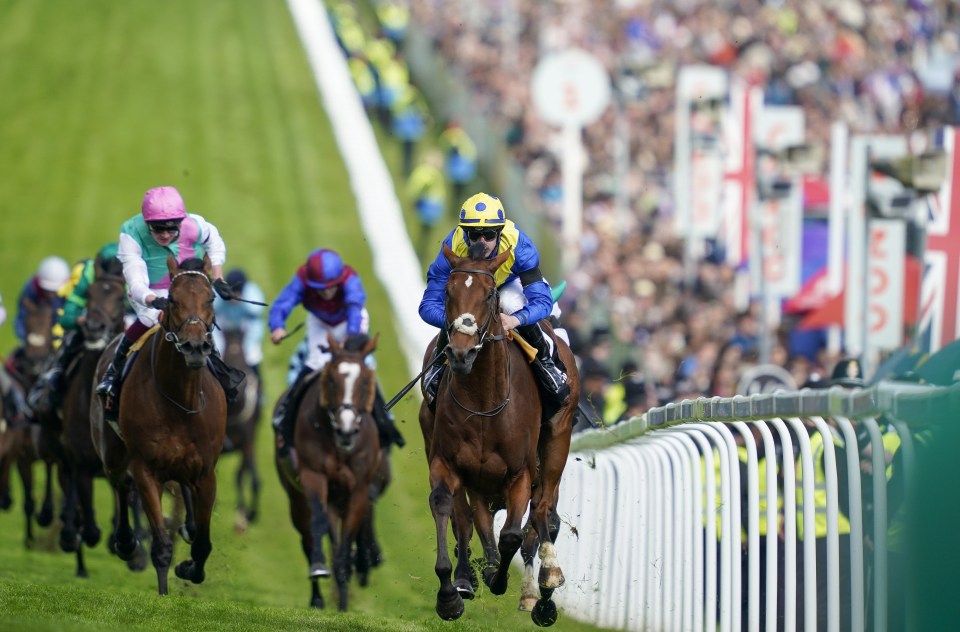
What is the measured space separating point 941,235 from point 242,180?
2153 cm

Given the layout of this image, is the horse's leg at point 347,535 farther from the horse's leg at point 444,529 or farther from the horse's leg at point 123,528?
the horse's leg at point 444,529

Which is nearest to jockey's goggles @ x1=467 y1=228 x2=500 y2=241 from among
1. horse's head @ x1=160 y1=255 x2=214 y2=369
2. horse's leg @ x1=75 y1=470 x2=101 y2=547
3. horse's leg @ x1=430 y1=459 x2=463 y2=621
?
horse's leg @ x1=430 y1=459 x2=463 y2=621

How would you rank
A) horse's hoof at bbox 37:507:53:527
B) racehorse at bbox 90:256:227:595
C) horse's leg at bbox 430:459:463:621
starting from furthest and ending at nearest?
horse's hoof at bbox 37:507:53:527
racehorse at bbox 90:256:227:595
horse's leg at bbox 430:459:463:621

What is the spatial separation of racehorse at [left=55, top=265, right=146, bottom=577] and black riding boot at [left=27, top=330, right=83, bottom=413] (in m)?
0.06

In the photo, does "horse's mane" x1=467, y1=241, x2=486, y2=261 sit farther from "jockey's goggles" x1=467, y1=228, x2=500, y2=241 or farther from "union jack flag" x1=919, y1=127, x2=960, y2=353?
"union jack flag" x1=919, y1=127, x2=960, y2=353

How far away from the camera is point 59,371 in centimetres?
1197

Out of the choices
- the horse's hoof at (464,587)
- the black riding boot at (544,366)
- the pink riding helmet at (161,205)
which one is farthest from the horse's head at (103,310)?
the horse's hoof at (464,587)

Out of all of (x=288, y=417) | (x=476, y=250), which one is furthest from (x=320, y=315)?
(x=476, y=250)

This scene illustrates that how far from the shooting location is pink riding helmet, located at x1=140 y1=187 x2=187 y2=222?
960 centimetres

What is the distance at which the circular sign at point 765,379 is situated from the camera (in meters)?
14.5

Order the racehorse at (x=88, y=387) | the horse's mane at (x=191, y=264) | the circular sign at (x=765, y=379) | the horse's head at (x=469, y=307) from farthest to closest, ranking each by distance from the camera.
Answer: the circular sign at (x=765, y=379)
the racehorse at (x=88, y=387)
the horse's mane at (x=191, y=264)
the horse's head at (x=469, y=307)

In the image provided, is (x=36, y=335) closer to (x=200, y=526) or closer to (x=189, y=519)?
(x=189, y=519)

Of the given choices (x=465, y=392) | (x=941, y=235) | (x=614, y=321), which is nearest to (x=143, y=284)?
(x=465, y=392)

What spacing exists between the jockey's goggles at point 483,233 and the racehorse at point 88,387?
3.87 meters
